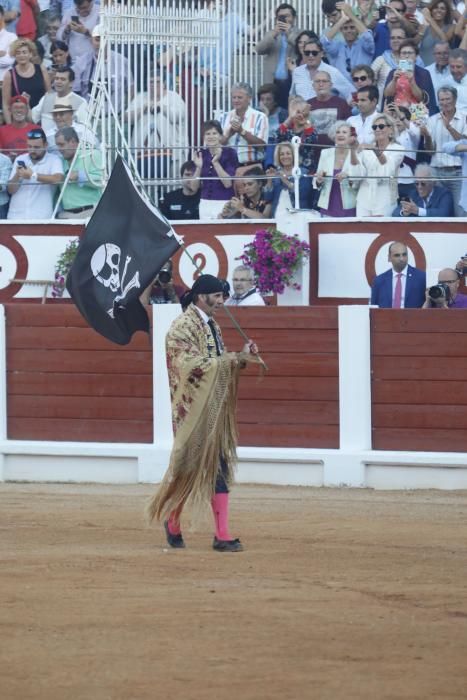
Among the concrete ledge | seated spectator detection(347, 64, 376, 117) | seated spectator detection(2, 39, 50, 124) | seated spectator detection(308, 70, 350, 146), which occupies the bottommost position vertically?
the concrete ledge

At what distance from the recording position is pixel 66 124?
43.9 feet

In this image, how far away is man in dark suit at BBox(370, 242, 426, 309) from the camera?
36.8 feet

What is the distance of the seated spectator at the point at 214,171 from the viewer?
1255 cm

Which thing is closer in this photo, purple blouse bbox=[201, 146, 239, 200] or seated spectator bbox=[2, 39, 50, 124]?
purple blouse bbox=[201, 146, 239, 200]

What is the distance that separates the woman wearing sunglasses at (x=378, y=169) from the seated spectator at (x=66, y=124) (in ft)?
8.49

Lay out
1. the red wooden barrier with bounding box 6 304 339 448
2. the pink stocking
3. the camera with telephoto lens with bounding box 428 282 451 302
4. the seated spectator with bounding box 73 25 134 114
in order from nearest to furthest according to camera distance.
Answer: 1. the pink stocking
2. the camera with telephoto lens with bounding box 428 282 451 302
3. the red wooden barrier with bounding box 6 304 339 448
4. the seated spectator with bounding box 73 25 134 114

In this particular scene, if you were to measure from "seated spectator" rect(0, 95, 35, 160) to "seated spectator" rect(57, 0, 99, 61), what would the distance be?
3.56ft

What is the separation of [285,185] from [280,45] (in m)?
1.82

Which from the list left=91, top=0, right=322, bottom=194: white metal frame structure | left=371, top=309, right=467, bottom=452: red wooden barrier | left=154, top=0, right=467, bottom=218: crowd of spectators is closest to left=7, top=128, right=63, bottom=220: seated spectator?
left=91, top=0, right=322, bottom=194: white metal frame structure

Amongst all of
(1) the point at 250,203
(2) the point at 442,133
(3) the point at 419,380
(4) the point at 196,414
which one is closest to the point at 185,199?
(1) the point at 250,203

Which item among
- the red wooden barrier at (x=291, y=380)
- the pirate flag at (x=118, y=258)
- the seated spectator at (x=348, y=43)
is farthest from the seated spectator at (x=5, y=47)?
the pirate flag at (x=118, y=258)

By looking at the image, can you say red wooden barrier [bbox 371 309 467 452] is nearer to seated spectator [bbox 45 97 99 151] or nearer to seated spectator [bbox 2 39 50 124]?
seated spectator [bbox 45 97 99 151]

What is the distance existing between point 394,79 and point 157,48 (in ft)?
8.17

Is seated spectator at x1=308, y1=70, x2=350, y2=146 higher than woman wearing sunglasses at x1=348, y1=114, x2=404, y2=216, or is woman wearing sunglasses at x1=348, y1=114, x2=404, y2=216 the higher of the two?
seated spectator at x1=308, y1=70, x2=350, y2=146
